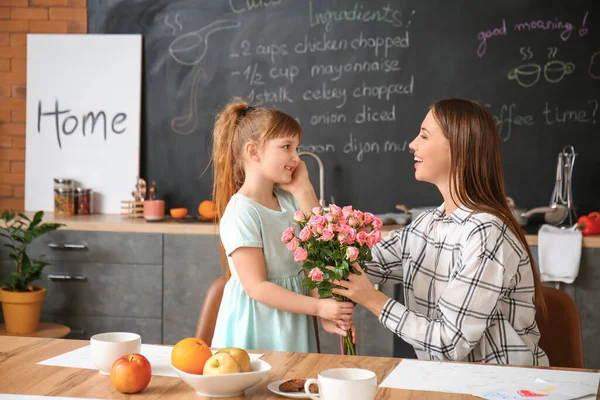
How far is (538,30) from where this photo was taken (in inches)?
157

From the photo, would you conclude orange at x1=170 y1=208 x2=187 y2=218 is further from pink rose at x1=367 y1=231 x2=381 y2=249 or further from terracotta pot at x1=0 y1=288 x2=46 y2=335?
pink rose at x1=367 y1=231 x2=381 y2=249

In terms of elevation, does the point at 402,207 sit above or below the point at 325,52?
below

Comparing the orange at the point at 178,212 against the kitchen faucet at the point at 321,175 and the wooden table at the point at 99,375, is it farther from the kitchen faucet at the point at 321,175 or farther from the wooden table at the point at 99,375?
the wooden table at the point at 99,375

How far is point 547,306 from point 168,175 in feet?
8.72

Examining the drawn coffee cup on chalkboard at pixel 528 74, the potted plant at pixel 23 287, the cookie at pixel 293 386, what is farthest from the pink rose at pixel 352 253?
the drawn coffee cup on chalkboard at pixel 528 74

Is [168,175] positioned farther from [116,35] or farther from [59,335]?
[59,335]

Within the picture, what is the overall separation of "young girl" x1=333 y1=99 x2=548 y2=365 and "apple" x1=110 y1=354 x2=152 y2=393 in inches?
23.3

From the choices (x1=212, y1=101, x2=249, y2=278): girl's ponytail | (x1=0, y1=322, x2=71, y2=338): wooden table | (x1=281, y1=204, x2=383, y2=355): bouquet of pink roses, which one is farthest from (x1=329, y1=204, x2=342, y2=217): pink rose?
(x1=0, y1=322, x2=71, y2=338): wooden table

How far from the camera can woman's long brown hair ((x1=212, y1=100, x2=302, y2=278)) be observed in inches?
90.0

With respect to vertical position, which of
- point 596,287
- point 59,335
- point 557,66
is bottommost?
point 59,335

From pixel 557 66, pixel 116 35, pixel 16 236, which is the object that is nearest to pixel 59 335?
pixel 16 236

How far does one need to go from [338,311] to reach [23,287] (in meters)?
2.33

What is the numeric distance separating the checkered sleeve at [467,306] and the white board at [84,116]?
266 cm

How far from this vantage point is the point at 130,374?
1471 mm
